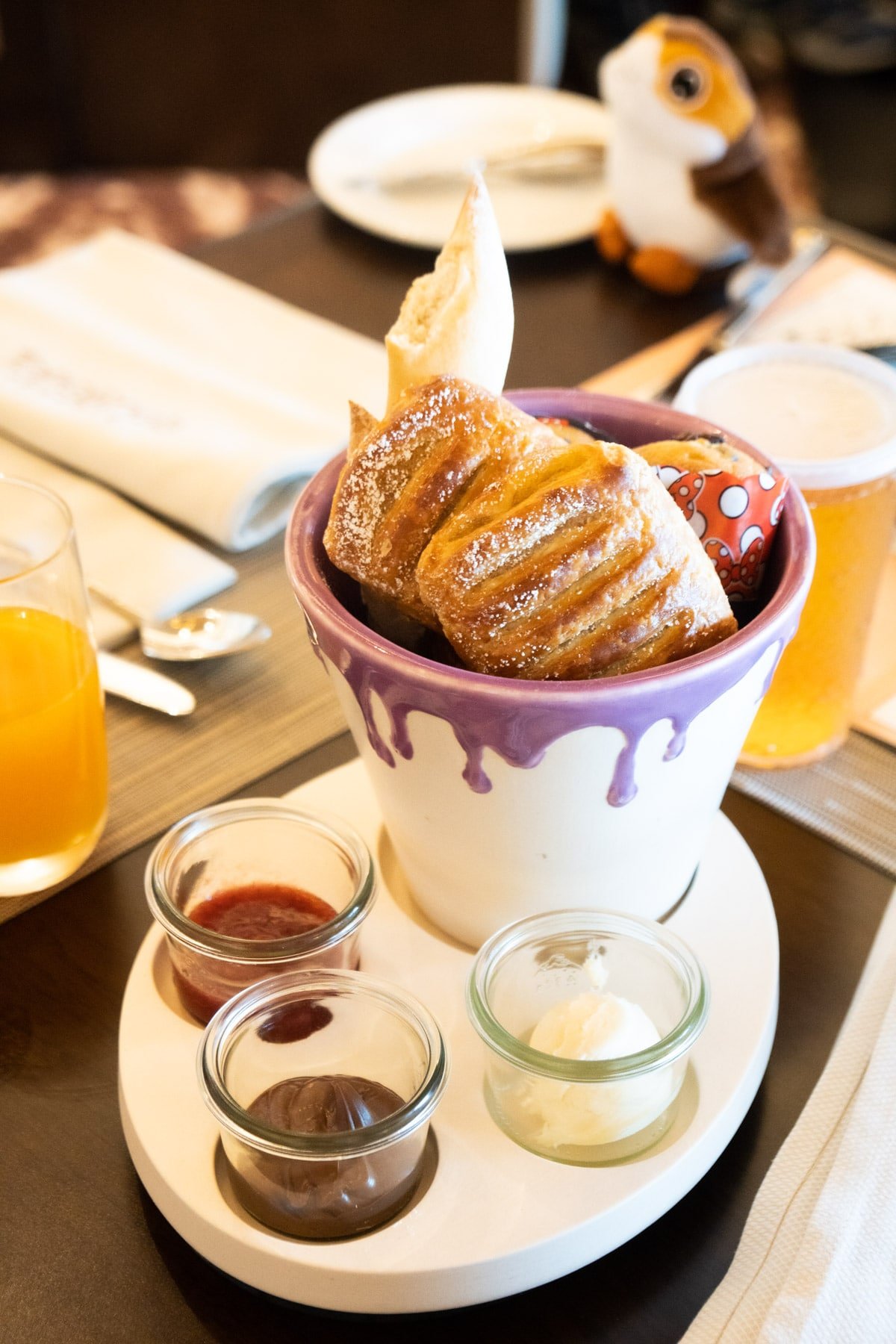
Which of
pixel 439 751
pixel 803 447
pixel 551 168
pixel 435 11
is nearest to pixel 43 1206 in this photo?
pixel 439 751

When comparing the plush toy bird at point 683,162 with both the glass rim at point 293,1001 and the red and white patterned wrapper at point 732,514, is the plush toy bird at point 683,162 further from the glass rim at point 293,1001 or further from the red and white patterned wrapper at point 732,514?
the glass rim at point 293,1001

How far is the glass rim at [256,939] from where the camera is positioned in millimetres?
517

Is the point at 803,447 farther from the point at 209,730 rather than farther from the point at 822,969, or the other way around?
the point at 209,730

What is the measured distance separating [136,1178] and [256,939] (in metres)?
0.10

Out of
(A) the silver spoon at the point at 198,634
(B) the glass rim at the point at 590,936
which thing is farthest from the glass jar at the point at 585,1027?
(A) the silver spoon at the point at 198,634

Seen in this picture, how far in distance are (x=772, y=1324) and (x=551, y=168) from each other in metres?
1.15

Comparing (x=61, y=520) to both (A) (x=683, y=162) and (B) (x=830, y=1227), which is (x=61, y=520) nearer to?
(B) (x=830, y=1227)

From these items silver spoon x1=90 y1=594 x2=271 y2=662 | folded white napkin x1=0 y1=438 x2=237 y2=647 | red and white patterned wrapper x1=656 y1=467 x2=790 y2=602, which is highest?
red and white patterned wrapper x1=656 y1=467 x2=790 y2=602

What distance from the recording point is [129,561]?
2.76 ft

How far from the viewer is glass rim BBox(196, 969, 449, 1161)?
435mm

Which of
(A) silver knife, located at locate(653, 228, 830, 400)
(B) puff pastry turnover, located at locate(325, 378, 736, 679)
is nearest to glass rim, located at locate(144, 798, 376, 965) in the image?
(B) puff pastry turnover, located at locate(325, 378, 736, 679)

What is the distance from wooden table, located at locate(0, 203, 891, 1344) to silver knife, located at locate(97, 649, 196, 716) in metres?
0.08

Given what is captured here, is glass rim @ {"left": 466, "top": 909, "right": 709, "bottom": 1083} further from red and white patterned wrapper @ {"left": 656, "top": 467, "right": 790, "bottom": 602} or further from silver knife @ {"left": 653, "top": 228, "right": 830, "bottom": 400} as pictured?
silver knife @ {"left": 653, "top": 228, "right": 830, "bottom": 400}

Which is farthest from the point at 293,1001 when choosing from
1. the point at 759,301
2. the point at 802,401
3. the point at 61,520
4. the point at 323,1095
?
the point at 759,301
